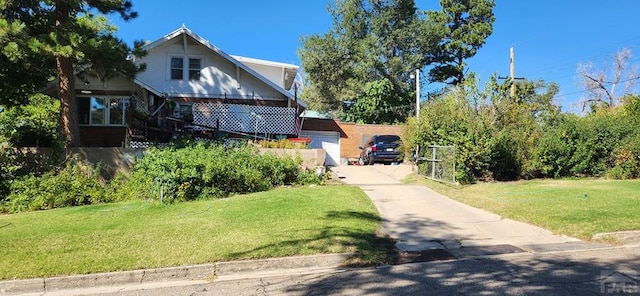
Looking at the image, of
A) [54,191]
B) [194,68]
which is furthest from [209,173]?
[194,68]

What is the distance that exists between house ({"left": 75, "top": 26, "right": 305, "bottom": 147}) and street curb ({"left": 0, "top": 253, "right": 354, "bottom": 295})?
1404cm

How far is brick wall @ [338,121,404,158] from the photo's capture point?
27672 millimetres

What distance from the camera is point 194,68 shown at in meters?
21.8

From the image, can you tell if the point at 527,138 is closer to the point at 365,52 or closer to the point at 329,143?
the point at 329,143

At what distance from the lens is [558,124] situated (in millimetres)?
17438

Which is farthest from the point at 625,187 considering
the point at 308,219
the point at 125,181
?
the point at 125,181

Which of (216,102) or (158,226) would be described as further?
(216,102)

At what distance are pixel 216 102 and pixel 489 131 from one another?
41.4ft

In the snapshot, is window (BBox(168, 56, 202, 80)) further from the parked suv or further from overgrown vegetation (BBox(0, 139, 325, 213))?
the parked suv

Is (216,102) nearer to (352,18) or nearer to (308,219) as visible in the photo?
(308,219)

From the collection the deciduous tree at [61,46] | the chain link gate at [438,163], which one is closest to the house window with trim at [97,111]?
the deciduous tree at [61,46]

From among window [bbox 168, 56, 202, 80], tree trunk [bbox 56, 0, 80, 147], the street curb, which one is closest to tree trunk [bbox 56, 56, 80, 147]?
tree trunk [bbox 56, 0, 80, 147]

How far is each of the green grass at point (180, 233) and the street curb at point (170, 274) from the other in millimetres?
146

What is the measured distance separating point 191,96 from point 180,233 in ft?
48.8
